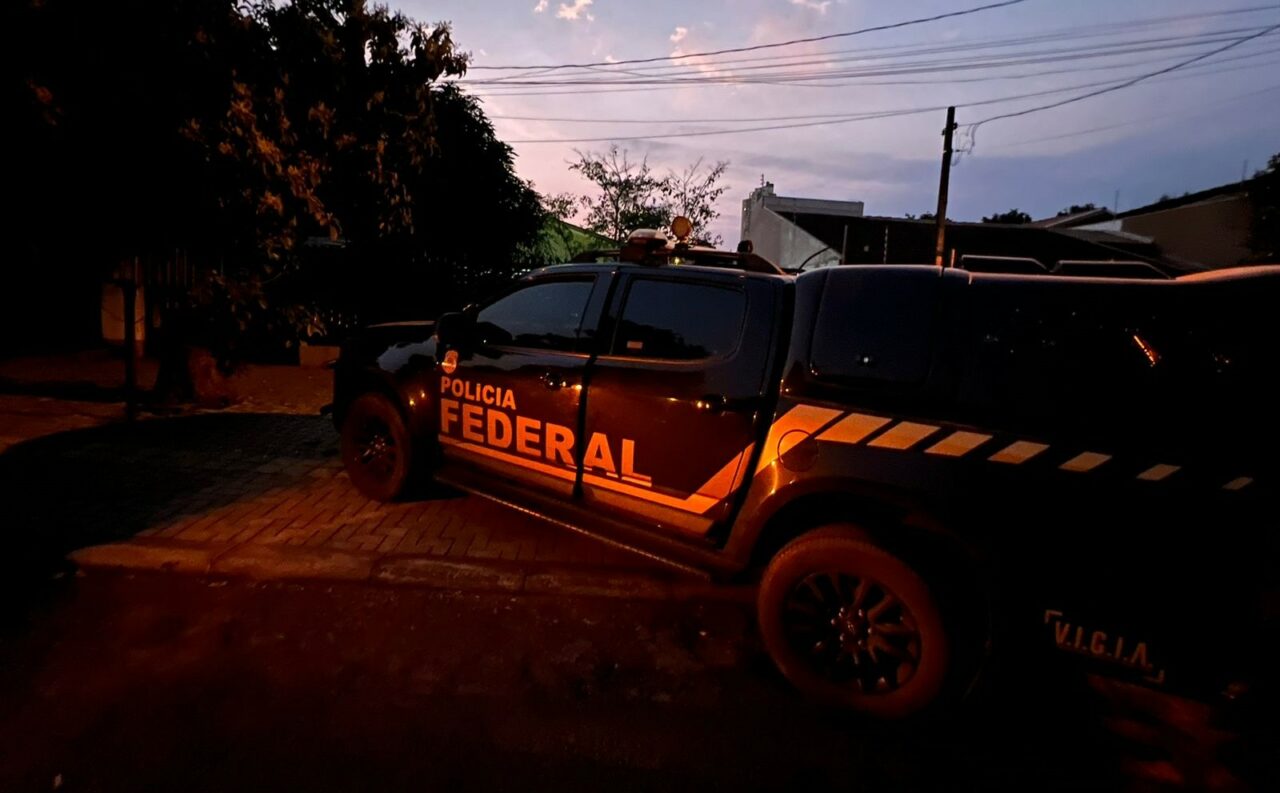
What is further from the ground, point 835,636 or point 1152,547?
point 1152,547

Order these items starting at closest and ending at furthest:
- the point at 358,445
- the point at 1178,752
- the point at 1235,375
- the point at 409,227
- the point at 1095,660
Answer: the point at 1235,375 → the point at 1095,660 → the point at 1178,752 → the point at 358,445 → the point at 409,227

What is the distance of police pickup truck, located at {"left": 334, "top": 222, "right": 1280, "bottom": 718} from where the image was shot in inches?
86.4

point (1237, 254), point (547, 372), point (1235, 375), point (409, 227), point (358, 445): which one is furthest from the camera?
point (1237, 254)

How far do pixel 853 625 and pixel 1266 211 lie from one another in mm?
25910

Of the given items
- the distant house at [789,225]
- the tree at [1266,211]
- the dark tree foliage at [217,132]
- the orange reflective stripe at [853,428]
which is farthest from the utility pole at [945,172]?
the orange reflective stripe at [853,428]

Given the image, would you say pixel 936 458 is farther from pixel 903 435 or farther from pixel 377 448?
pixel 377 448

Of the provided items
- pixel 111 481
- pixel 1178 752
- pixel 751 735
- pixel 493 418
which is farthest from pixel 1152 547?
pixel 111 481

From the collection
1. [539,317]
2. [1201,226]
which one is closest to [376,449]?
[539,317]

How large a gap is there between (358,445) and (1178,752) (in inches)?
189

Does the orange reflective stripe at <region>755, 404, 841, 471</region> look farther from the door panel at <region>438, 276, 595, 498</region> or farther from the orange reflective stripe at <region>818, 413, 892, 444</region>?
the door panel at <region>438, 276, 595, 498</region>

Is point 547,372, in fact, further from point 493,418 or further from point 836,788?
point 836,788

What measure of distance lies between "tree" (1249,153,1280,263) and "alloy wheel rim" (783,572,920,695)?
78.8 ft

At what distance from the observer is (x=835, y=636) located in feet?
9.37

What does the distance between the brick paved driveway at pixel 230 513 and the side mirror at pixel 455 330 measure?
120cm
